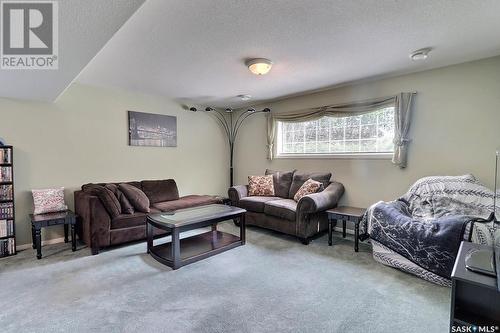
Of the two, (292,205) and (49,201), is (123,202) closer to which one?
(49,201)

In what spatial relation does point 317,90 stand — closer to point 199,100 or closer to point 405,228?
point 199,100

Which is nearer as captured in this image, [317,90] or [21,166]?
[21,166]

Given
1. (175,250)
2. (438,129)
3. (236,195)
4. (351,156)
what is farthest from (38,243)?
(438,129)

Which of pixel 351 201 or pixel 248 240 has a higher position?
pixel 351 201

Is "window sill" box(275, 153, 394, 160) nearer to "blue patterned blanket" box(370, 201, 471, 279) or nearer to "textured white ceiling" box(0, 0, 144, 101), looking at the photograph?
"blue patterned blanket" box(370, 201, 471, 279)

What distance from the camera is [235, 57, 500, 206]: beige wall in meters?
2.91

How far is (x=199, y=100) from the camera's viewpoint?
4.88 m

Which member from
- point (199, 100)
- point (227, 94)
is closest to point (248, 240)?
point (227, 94)

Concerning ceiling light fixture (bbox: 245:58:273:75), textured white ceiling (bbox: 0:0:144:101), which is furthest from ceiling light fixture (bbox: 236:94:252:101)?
textured white ceiling (bbox: 0:0:144:101)

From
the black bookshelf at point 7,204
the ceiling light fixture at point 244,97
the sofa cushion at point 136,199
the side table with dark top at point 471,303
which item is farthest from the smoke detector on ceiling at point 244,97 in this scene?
the side table with dark top at point 471,303

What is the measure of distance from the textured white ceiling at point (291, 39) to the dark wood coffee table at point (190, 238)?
5.98 ft

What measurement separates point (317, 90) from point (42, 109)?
410 centimetres

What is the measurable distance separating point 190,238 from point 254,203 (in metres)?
1.16

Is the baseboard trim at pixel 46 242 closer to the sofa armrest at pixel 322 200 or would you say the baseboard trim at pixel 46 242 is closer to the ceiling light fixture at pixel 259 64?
the sofa armrest at pixel 322 200
